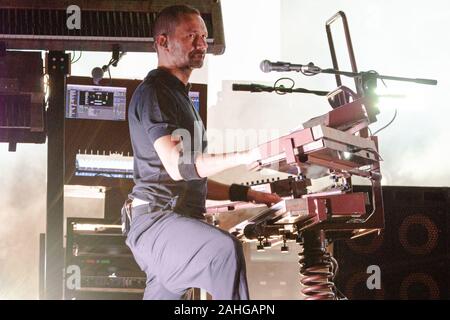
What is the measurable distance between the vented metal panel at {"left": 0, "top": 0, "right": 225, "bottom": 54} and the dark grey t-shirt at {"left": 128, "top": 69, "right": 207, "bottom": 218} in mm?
705

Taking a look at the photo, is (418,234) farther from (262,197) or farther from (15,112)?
(15,112)

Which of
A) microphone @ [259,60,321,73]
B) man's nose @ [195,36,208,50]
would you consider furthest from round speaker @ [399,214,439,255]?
man's nose @ [195,36,208,50]

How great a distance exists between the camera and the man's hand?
2.52 m

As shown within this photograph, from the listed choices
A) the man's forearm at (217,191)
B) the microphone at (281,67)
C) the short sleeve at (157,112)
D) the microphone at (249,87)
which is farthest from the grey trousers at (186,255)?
the microphone at (281,67)

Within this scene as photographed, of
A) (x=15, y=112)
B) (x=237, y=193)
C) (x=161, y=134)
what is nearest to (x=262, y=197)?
(x=237, y=193)

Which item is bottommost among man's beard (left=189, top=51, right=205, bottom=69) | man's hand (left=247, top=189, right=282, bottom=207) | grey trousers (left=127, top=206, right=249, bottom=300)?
grey trousers (left=127, top=206, right=249, bottom=300)

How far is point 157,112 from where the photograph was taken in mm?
2047

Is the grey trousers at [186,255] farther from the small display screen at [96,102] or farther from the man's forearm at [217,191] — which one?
the small display screen at [96,102]

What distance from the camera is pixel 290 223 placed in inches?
98.8

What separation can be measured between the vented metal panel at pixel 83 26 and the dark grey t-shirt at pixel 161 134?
27.8 inches

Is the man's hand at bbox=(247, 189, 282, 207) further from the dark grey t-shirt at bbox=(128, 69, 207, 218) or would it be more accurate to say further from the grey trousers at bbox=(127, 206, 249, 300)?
the grey trousers at bbox=(127, 206, 249, 300)

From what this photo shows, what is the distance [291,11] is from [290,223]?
369 cm

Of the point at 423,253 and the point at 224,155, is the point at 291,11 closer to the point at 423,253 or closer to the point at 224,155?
the point at 423,253

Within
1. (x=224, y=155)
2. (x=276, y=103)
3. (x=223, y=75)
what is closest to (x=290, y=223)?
(x=224, y=155)
